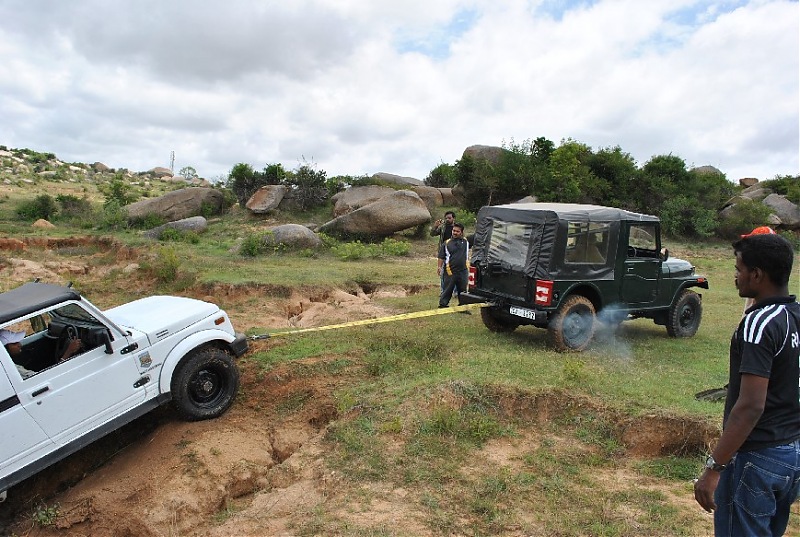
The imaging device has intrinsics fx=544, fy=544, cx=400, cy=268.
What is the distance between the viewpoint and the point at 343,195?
2258 cm

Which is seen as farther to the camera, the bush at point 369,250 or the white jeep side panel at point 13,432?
the bush at point 369,250

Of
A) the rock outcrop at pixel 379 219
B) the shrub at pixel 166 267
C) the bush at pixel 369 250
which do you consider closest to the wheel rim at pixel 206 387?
the shrub at pixel 166 267

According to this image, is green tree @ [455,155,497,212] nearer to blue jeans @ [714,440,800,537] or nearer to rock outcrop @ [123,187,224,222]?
rock outcrop @ [123,187,224,222]

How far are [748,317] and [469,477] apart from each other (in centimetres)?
263

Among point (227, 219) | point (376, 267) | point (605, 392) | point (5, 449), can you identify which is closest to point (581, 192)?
point (376, 267)

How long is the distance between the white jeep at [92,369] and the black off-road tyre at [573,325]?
4179mm

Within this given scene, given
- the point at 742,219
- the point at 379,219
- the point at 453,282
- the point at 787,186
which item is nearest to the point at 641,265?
the point at 453,282

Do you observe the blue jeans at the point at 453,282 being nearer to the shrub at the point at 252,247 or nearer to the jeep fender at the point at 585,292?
the jeep fender at the point at 585,292

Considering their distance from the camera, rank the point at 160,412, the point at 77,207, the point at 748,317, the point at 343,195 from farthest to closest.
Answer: the point at 77,207, the point at 343,195, the point at 160,412, the point at 748,317

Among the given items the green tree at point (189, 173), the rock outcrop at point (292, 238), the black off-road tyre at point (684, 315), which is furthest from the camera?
the green tree at point (189, 173)

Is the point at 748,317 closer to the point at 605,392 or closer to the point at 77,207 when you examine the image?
the point at 605,392

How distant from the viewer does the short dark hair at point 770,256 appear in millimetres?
2588

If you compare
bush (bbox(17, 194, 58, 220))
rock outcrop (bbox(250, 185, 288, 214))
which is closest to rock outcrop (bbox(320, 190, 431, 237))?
rock outcrop (bbox(250, 185, 288, 214))

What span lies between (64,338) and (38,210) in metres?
22.1
